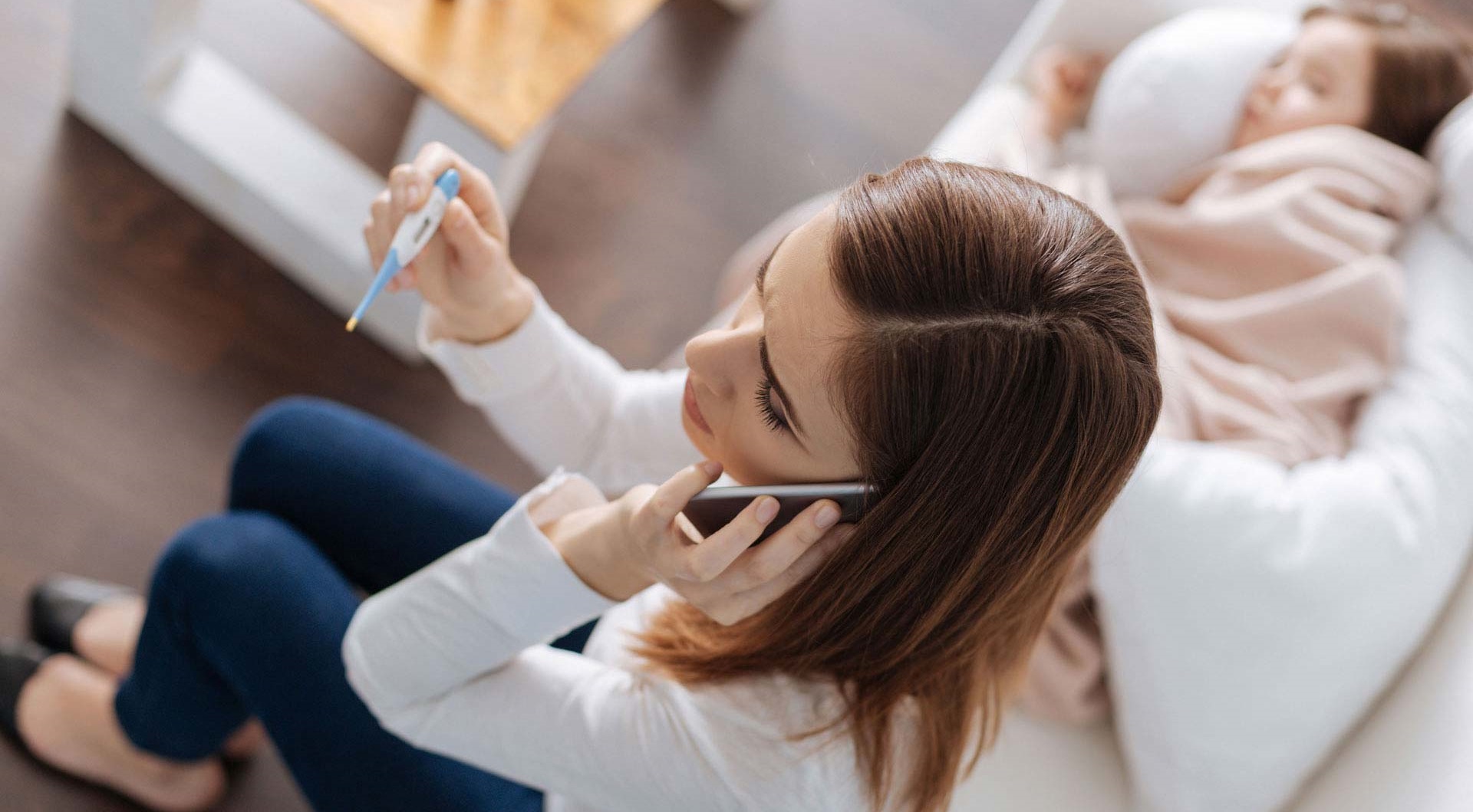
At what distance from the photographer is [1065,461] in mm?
704

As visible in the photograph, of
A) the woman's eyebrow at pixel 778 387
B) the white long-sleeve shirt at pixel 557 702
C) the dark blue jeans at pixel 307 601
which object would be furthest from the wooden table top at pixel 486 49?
the woman's eyebrow at pixel 778 387

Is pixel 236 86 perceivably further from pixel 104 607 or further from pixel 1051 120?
pixel 1051 120

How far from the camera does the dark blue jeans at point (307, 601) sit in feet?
3.27

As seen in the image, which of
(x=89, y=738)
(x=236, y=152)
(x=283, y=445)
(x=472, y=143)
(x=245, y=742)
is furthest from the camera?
(x=236, y=152)

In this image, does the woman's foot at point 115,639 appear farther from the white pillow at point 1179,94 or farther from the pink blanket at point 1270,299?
the white pillow at point 1179,94

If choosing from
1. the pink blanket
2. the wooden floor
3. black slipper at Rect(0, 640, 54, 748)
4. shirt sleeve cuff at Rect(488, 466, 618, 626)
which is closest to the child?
the pink blanket

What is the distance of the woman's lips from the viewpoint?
82 cm

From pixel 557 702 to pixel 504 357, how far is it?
30 cm

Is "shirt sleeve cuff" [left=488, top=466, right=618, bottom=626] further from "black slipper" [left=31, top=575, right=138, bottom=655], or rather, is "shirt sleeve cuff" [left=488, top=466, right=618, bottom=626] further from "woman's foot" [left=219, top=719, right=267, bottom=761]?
"black slipper" [left=31, top=575, right=138, bottom=655]

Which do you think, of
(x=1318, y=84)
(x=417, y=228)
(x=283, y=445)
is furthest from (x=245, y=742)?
(x=1318, y=84)

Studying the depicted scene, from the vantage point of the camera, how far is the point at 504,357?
1040 millimetres

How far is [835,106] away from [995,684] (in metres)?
1.65

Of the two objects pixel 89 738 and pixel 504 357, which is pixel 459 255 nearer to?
pixel 504 357

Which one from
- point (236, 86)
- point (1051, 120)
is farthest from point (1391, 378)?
point (236, 86)
